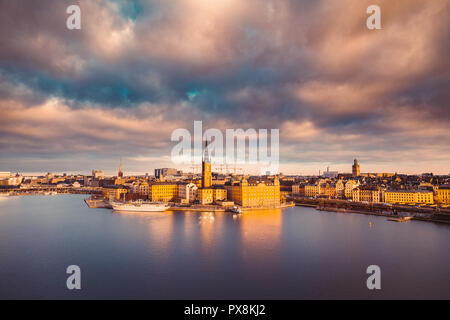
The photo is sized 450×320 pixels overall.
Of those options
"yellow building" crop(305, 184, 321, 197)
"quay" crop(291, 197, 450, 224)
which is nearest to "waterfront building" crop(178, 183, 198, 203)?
"quay" crop(291, 197, 450, 224)

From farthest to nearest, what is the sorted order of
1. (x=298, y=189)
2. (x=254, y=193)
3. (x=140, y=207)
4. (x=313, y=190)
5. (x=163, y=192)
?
1. (x=298, y=189)
2. (x=313, y=190)
3. (x=163, y=192)
4. (x=254, y=193)
5. (x=140, y=207)

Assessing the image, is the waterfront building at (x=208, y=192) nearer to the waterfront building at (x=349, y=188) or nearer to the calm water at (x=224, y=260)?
the calm water at (x=224, y=260)

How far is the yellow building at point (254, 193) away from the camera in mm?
31859

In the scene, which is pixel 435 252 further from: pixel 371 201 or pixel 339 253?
pixel 371 201

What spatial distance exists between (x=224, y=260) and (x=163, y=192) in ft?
82.8

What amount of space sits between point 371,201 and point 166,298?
30.1 metres

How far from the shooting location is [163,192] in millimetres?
36125

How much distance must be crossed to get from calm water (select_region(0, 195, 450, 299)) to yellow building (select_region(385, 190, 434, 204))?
Result: 9.83 m

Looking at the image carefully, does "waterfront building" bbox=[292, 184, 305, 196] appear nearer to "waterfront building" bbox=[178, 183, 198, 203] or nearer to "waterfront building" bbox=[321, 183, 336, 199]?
"waterfront building" bbox=[321, 183, 336, 199]

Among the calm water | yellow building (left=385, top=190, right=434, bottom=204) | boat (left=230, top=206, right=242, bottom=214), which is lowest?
Result: the calm water

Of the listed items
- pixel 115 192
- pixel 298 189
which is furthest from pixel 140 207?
pixel 298 189

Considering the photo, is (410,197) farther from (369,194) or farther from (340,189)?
(340,189)

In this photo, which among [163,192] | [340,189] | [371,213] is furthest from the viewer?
[340,189]

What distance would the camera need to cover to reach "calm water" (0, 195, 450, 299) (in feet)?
29.8
